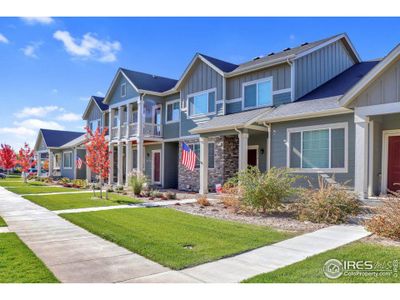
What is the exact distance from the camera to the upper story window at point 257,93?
16.1 m

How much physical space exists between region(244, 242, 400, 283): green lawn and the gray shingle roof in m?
8.53

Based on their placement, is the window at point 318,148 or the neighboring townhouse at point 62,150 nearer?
the window at point 318,148

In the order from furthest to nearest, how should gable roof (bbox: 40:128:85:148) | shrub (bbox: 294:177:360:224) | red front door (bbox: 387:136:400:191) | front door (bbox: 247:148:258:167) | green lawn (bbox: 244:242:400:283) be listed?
1. gable roof (bbox: 40:128:85:148)
2. front door (bbox: 247:148:258:167)
3. red front door (bbox: 387:136:400:191)
4. shrub (bbox: 294:177:360:224)
5. green lawn (bbox: 244:242:400:283)

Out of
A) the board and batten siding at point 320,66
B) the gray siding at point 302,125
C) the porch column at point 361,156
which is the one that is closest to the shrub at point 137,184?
the gray siding at point 302,125

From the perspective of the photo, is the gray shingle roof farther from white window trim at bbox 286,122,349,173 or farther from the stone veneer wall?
white window trim at bbox 286,122,349,173

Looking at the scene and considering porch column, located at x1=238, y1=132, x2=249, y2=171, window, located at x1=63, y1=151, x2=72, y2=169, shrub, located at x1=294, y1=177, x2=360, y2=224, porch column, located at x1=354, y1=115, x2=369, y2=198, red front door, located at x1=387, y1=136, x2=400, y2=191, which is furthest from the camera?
window, located at x1=63, y1=151, x2=72, y2=169

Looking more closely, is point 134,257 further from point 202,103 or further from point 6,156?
point 6,156

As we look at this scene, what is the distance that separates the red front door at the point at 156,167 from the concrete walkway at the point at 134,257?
14.9 m

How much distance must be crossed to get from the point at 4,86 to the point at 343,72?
52.2 feet

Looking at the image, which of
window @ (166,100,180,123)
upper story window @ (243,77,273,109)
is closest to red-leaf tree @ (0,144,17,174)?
window @ (166,100,180,123)

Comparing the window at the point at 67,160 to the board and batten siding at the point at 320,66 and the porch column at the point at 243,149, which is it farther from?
the board and batten siding at the point at 320,66

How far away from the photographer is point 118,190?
785 inches

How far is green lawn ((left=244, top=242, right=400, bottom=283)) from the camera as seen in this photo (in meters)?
4.91

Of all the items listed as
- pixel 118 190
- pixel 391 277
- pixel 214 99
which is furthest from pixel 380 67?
pixel 118 190
